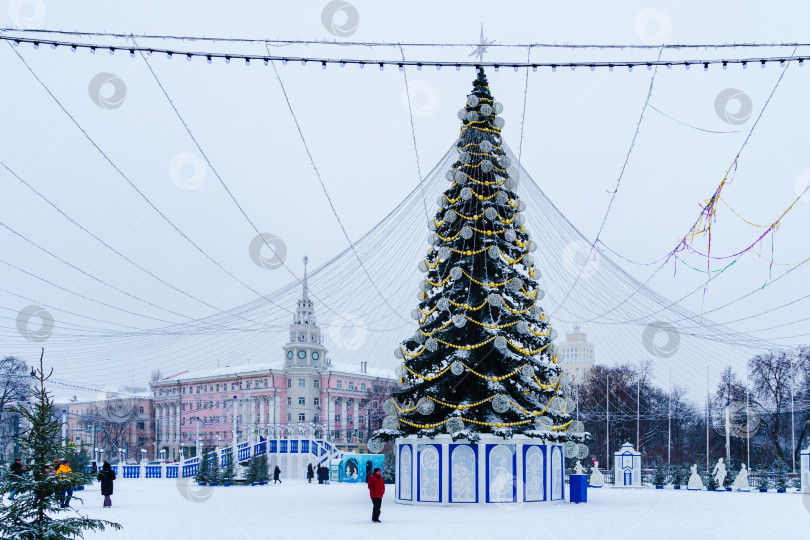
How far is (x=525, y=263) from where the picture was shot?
2667 centimetres

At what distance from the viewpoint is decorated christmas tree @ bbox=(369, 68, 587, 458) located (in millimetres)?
24906

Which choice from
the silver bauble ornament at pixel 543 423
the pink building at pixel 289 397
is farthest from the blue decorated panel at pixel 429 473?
the pink building at pixel 289 397

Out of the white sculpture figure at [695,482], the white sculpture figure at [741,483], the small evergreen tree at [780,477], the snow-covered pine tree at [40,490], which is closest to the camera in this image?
the snow-covered pine tree at [40,490]

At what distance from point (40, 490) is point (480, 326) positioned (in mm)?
16026

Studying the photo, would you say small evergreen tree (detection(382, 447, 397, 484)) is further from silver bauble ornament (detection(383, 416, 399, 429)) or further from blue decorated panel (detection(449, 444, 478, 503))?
blue decorated panel (detection(449, 444, 478, 503))

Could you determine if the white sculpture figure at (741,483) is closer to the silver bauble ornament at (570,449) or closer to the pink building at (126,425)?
the silver bauble ornament at (570,449)

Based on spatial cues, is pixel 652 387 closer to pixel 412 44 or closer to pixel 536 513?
pixel 536 513

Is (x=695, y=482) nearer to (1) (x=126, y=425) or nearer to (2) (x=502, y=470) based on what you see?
(2) (x=502, y=470)

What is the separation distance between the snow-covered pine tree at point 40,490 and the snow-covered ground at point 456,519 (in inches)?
230

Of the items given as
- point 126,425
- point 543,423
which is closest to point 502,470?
point 543,423

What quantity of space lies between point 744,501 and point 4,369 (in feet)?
201

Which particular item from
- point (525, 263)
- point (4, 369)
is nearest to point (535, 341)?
point (525, 263)

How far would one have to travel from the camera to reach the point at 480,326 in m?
25.5

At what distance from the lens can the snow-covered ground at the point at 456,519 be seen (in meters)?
17.6
